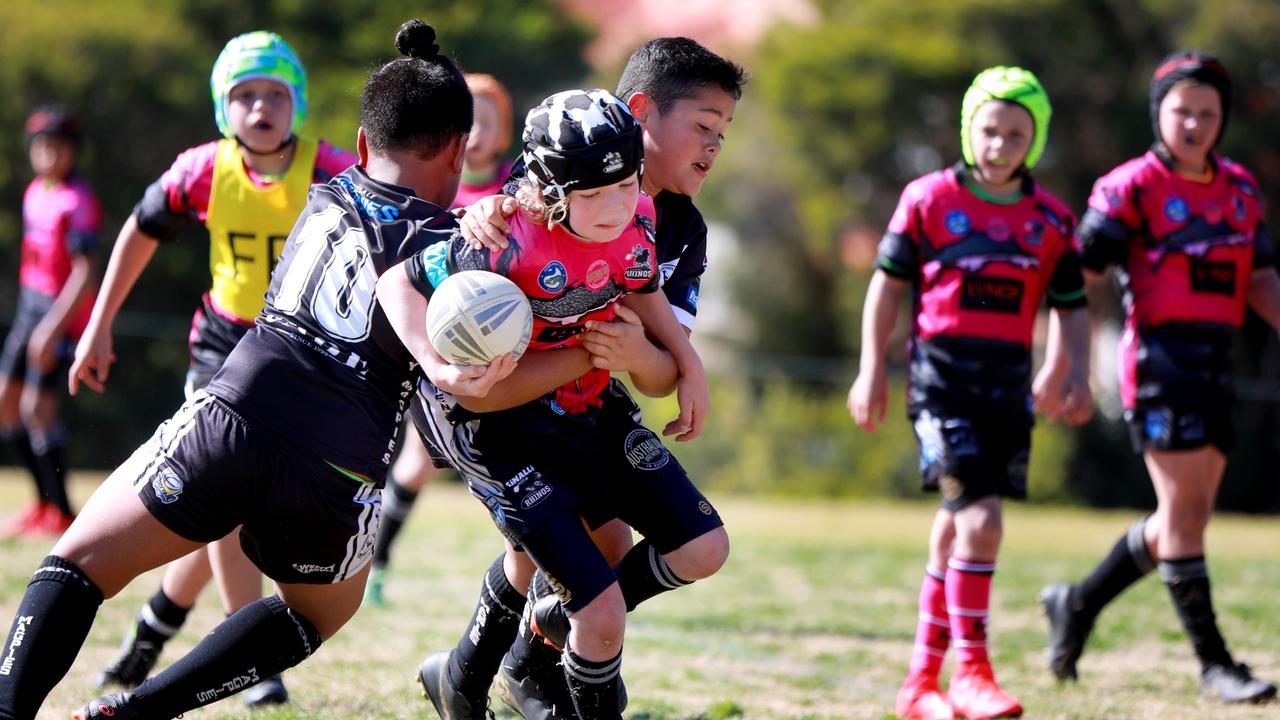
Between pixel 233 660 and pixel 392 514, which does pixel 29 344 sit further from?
pixel 233 660

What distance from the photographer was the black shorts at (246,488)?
3.15m

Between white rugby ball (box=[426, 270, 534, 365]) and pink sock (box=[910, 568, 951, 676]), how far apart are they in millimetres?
2453

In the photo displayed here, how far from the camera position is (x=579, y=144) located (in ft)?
10.1

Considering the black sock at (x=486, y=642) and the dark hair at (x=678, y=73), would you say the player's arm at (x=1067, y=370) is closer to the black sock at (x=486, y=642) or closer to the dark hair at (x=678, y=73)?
the dark hair at (x=678, y=73)

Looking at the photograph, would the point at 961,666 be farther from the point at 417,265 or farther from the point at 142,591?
the point at 142,591

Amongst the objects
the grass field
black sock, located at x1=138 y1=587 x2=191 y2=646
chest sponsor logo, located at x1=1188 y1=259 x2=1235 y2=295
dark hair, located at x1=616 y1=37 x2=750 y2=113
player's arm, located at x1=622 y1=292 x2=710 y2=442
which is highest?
dark hair, located at x1=616 y1=37 x2=750 y2=113

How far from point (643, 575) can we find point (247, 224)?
1840mm

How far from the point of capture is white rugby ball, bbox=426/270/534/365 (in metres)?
2.98

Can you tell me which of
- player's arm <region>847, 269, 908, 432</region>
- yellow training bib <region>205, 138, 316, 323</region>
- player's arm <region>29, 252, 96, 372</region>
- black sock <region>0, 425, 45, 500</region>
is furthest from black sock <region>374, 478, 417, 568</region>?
black sock <region>0, 425, 45, 500</region>

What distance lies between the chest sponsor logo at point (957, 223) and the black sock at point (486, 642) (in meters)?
2.05

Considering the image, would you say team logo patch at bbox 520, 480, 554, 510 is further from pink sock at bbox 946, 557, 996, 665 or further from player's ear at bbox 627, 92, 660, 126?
Answer: pink sock at bbox 946, 557, 996, 665

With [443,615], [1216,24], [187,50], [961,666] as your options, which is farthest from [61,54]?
[961,666]

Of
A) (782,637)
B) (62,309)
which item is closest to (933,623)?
(782,637)

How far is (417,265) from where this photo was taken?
3.13 metres
